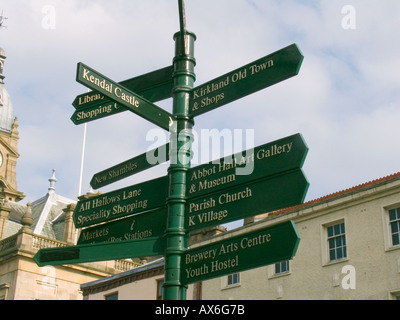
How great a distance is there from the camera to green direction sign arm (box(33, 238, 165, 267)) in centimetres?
691

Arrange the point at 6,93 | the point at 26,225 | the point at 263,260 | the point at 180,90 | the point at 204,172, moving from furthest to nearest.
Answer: the point at 6,93, the point at 26,225, the point at 180,90, the point at 204,172, the point at 263,260

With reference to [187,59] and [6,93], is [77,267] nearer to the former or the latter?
[187,59]

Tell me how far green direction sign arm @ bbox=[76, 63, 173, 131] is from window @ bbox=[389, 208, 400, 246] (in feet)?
55.4

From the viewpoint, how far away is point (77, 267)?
40.8 m

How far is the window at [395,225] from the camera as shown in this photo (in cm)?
2234

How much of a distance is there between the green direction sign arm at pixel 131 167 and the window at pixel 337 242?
16933 millimetres

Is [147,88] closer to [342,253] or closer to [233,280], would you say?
[342,253]

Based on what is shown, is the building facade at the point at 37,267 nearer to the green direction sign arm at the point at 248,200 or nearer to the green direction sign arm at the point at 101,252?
the green direction sign arm at the point at 101,252

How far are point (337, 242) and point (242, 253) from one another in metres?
18.6

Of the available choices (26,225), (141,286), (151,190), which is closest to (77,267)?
(26,225)

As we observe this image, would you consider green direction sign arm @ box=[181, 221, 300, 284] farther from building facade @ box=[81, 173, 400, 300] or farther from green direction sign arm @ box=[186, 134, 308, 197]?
building facade @ box=[81, 173, 400, 300]

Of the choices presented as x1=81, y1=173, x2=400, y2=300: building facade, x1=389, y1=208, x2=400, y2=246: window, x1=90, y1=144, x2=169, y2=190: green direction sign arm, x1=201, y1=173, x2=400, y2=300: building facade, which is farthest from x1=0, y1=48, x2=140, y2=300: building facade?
x1=90, y1=144, x2=169, y2=190: green direction sign arm
